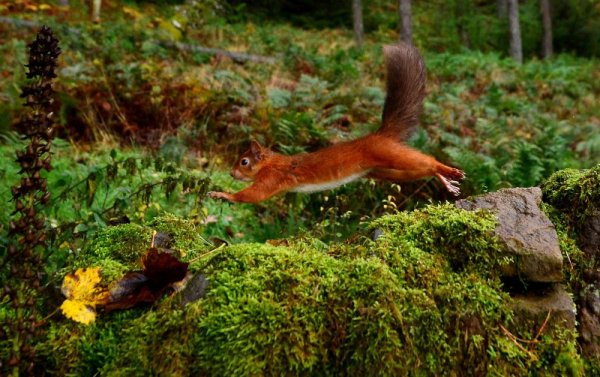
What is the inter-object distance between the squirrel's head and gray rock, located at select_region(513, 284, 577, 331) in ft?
6.05

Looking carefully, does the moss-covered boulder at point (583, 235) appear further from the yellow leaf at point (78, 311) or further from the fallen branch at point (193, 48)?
the fallen branch at point (193, 48)

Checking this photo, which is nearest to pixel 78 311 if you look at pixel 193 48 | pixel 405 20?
pixel 193 48

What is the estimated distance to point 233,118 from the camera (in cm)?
795

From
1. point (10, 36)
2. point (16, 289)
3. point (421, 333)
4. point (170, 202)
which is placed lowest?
point (170, 202)

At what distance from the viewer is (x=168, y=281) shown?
1.95 metres

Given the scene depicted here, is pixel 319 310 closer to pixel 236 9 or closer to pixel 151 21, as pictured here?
pixel 151 21

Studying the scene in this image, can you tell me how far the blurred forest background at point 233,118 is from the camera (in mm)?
4441

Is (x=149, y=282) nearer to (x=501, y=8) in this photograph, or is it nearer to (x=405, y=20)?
(x=405, y=20)

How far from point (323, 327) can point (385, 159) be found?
1.48 meters

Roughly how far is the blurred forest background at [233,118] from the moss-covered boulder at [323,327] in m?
1.03

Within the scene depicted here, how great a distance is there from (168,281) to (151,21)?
50.0ft

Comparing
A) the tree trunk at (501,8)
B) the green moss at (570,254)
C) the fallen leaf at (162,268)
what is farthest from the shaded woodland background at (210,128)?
the tree trunk at (501,8)

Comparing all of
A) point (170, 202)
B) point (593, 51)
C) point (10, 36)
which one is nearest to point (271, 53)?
point (10, 36)

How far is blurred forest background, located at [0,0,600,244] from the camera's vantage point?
14.6 feet
